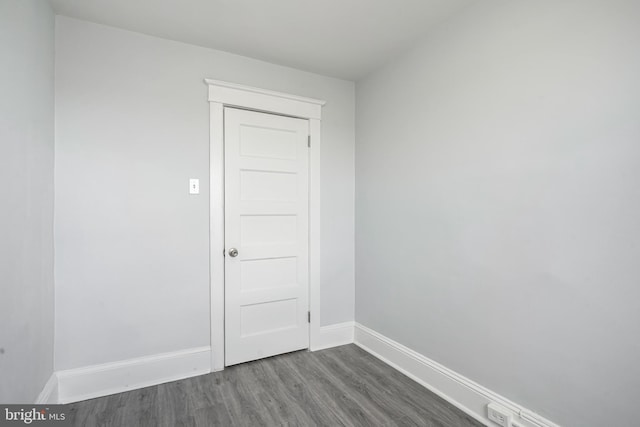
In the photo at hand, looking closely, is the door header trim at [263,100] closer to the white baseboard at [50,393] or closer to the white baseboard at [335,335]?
the white baseboard at [335,335]

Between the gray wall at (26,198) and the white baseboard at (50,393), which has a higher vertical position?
the gray wall at (26,198)

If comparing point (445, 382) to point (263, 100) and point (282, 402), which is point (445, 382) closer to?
point (282, 402)

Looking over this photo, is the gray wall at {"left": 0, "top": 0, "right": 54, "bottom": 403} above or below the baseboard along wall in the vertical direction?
above

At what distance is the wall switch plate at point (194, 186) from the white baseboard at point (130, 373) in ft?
4.06

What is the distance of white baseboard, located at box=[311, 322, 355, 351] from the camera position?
9.54 feet

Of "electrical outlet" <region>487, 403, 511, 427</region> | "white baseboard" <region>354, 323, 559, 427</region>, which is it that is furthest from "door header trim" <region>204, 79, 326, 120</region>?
"electrical outlet" <region>487, 403, 511, 427</region>

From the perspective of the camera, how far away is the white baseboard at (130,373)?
6.72 ft

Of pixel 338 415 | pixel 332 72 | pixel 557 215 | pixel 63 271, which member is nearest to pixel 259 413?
pixel 338 415

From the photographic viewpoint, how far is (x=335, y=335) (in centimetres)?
297

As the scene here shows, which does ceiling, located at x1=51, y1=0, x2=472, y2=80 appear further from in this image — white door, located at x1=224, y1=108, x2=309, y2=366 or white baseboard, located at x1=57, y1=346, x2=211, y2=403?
white baseboard, located at x1=57, y1=346, x2=211, y2=403

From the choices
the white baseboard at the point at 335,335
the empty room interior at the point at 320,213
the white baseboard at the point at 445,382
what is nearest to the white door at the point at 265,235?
the empty room interior at the point at 320,213

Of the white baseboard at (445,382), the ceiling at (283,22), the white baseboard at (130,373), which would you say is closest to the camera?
the white baseboard at (445,382)

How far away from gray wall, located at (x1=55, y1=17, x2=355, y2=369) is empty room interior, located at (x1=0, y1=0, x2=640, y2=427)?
0.6 inches

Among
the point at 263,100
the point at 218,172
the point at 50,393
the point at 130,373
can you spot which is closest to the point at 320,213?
the point at 218,172
